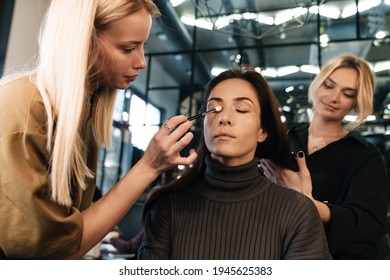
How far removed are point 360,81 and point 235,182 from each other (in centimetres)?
35

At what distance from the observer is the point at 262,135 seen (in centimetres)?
74

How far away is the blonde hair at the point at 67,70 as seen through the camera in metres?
0.47

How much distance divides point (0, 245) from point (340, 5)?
1.07 m

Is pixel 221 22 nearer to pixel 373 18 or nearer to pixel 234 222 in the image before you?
pixel 373 18

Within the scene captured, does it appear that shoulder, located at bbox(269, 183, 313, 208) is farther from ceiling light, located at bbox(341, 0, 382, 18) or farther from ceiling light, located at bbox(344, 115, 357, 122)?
ceiling light, located at bbox(341, 0, 382, 18)

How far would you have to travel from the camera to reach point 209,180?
0.69 metres

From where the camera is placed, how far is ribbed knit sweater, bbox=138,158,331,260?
607mm

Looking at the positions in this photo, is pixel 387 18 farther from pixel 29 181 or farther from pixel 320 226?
pixel 29 181

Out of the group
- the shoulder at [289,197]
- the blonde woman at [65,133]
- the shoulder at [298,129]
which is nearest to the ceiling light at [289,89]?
the shoulder at [298,129]

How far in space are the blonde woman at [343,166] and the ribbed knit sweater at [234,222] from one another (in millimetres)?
67

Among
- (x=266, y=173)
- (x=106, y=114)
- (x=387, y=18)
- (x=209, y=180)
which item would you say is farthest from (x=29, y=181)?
(x=387, y=18)

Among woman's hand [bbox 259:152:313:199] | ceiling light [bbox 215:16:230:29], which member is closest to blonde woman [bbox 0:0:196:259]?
woman's hand [bbox 259:152:313:199]

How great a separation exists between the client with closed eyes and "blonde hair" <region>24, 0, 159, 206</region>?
21 centimetres
